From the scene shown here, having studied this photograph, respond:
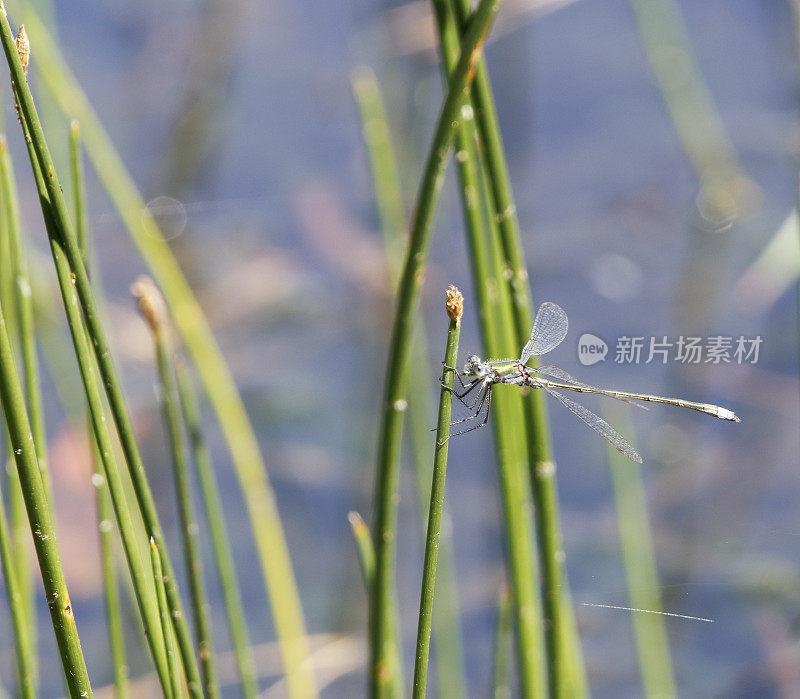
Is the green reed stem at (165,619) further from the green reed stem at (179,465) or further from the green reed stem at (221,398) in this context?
the green reed stem at (221,398)

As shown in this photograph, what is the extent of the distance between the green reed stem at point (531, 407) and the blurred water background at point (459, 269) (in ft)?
2.95

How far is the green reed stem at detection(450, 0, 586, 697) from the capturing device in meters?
0.56

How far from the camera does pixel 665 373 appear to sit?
154cm

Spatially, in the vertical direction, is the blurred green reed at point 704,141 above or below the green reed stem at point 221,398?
above

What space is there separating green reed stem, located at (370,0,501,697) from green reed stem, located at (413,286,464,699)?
96mm

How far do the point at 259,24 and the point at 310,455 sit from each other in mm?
1413

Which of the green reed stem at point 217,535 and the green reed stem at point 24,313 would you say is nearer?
the green reed stem at point 24,313

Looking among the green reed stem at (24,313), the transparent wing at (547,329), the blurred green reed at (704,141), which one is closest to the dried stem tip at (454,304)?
the transparent wing at (547,329)

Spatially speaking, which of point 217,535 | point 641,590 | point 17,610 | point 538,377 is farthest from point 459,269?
point 17,610

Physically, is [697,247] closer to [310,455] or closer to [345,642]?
[310,455]

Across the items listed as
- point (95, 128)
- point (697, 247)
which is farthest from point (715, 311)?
point (95, 128)

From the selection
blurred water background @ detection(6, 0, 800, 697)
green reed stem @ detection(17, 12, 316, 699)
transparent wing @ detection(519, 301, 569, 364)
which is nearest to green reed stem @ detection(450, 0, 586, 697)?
transparent wing @ detection(519, 301, 569, 364)

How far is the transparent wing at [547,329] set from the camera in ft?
2.03

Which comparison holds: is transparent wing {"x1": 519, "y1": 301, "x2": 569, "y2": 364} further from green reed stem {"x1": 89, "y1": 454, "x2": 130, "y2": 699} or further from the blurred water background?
the blurred water background
